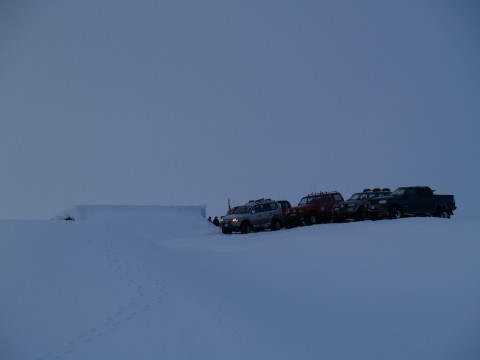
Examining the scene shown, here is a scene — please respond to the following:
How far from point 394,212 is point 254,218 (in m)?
8.52

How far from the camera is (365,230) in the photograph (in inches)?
788

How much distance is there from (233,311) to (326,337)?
217cm

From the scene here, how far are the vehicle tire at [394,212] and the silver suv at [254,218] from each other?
6.99m

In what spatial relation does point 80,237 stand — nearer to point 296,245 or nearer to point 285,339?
point 285,339

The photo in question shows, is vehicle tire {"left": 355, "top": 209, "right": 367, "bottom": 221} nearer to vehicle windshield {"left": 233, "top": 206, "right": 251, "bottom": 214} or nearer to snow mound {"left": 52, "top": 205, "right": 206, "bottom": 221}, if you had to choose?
vehicle windshield {"left": 233, "top": 206, "right": 251, "bottom": 214}

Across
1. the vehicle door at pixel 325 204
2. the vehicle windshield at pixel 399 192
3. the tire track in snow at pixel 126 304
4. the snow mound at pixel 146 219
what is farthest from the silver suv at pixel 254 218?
the tire track in snow at pixel 126 304

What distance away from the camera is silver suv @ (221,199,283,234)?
26.3 metres

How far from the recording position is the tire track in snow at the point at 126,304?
6.76 m

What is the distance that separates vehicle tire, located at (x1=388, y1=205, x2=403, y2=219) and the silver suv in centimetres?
699

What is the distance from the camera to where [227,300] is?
10.3 metres

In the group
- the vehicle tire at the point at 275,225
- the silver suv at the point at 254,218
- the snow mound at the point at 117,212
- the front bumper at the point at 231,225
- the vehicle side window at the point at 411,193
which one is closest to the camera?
the vehicle side window at the point at 411,193

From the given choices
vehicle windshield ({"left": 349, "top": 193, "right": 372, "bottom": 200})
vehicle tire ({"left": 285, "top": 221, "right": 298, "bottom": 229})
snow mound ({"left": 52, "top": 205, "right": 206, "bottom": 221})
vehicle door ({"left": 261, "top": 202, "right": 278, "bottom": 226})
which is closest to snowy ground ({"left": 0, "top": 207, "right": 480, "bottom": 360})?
vehicle door ({"left": 261, "top": 202, "right": 278, "bottom": 226})

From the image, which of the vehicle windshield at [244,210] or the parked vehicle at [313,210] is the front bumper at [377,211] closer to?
the parked vehicle at [313,210]

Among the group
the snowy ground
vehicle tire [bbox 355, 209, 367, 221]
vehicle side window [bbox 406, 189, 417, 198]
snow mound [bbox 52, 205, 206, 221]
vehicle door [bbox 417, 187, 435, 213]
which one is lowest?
the snowy ground
